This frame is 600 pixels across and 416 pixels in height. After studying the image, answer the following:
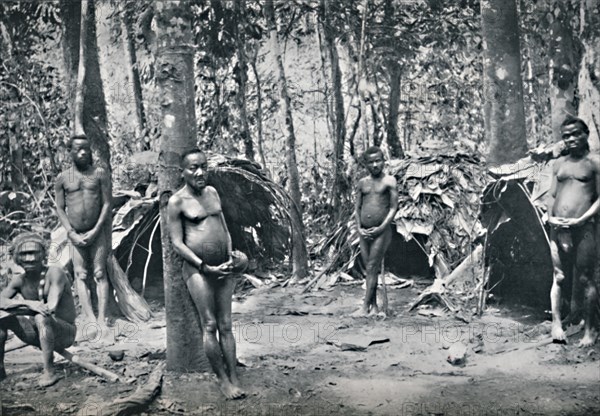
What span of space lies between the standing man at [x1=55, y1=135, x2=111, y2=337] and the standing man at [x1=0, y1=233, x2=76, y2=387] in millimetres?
1404

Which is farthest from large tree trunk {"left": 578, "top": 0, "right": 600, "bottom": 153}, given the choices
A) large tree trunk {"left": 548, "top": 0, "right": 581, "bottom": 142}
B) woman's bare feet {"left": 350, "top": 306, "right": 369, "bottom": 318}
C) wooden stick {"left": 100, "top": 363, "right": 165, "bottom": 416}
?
wooden stick {"left": 100, "top": 363, "right": 165, "bottom": 416}

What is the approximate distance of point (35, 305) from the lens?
4.36 metres

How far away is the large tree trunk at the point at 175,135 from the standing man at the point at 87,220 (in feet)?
5.85

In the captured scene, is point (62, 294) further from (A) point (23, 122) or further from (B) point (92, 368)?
(A) point (23, 122)

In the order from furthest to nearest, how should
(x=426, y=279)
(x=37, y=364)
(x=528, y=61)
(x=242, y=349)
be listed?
(x=528, y=61) → (x=426, y=279) → (x=242, y=349) → (x=37, y=364)

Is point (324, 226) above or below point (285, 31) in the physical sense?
below

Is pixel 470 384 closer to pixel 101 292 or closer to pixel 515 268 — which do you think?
pixel 515 268

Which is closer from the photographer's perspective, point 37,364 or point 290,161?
point 37,364

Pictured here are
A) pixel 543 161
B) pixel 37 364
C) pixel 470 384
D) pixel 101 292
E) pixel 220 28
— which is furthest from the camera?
pixel 220 28

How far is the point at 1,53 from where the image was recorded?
8.30 m

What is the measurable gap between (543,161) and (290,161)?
3.46 m

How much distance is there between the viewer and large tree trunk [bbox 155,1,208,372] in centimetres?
431

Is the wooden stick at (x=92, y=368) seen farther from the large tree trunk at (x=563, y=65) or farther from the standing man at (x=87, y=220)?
the large tree trunk at (x=563, y=65)

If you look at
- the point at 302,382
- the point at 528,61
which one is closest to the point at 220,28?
the point at 302,382
